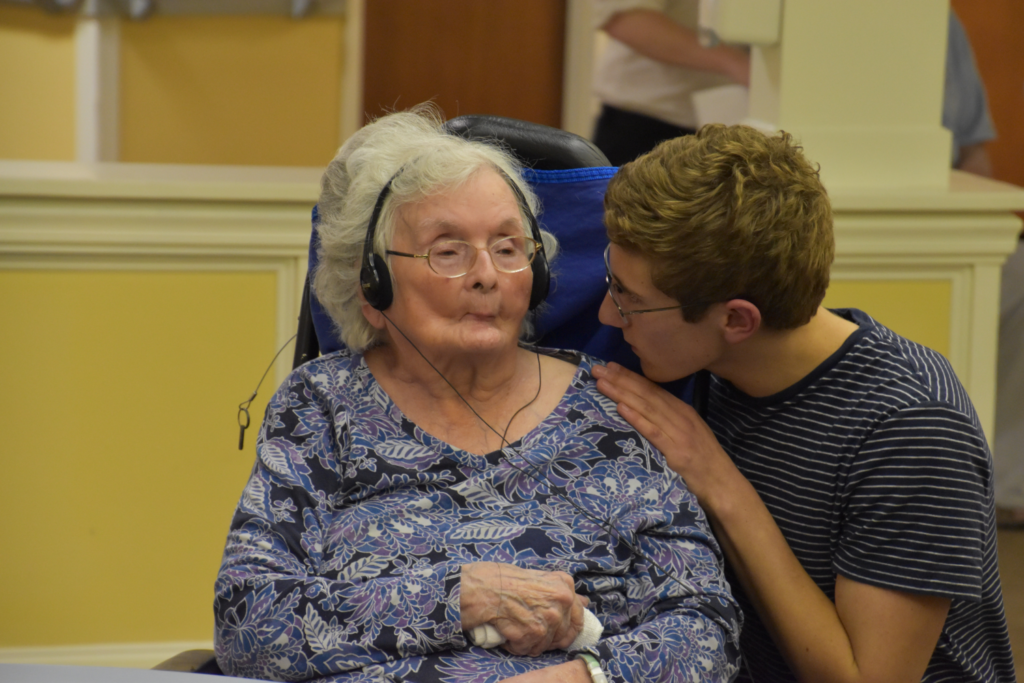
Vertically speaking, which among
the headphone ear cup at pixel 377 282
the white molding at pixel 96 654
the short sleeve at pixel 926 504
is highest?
the headphone ear cup at pixel 377 282

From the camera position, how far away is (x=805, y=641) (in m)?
1.42

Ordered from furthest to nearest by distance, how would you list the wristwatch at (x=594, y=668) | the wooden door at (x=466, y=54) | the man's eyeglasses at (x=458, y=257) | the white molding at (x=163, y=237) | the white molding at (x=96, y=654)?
1. the wooden door at (x=466, y=54)
2. the white molding at (x=96, y=654)
3. the white molding at (x=163, y=237)
4. the man's eyeglasses at (x=458, y=257)
5. the wristwatch at (x=594, y=668)

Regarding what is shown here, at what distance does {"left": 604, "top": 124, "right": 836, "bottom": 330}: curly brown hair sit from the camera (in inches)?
54.4

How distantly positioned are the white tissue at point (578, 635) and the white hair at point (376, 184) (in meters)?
0.52

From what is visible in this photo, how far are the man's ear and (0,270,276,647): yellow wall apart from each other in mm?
1292

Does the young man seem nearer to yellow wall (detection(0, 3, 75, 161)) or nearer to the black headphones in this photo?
the black headphones

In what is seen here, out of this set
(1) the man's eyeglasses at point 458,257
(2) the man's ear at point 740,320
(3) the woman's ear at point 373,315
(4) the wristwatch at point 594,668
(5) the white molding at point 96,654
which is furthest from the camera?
(5) the white molding at point 96,654

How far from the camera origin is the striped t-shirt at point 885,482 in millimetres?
1348

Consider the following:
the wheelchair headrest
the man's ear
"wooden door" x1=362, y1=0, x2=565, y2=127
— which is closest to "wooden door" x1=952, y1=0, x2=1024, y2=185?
"wooden door" x1=362, y1=0, x2=565, y2=127

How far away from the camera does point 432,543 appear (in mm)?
1439

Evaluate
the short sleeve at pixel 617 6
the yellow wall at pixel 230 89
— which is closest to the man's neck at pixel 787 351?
the short sleeve at pixel 617 6

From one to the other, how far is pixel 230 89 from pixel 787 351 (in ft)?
14.1

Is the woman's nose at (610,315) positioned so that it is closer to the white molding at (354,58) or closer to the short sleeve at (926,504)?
the short sleeve at (926,504)

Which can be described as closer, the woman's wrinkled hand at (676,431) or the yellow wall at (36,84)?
the woman's wrinkled hand at (676,431)
